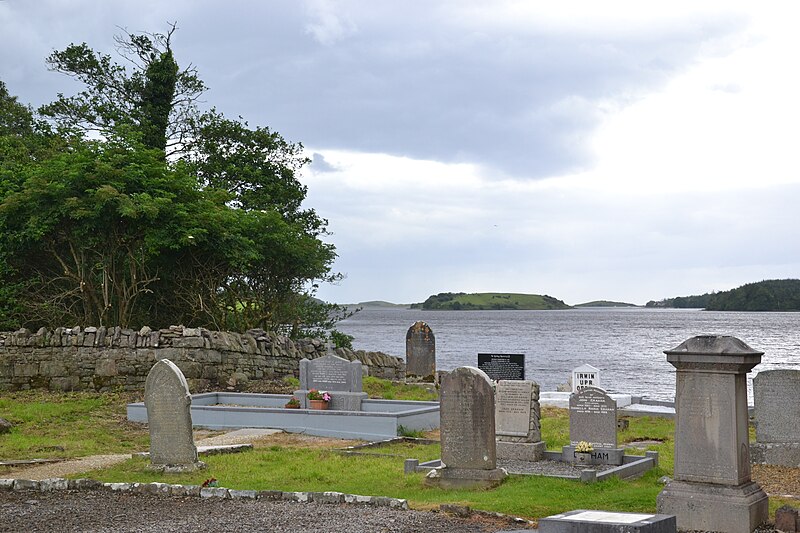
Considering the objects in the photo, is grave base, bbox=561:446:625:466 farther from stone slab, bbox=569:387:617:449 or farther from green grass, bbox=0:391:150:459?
green grass, bbox=0:391:150:459

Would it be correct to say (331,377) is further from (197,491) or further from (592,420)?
(197,491)

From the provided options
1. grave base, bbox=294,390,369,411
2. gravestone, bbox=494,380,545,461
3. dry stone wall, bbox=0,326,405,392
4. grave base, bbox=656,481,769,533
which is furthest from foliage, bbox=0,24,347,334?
grave base, bbox=656,481,769,533

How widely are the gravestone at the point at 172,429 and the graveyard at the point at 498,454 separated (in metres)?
0.01

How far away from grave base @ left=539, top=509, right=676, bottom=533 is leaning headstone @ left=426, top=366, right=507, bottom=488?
15.2 ft

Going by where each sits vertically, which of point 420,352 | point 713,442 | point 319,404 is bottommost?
point 319,404

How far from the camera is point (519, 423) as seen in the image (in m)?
13.4

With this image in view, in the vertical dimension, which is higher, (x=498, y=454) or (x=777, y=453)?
(x=777, y=453)

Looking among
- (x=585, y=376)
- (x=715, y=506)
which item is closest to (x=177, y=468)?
(x=715, y=506)

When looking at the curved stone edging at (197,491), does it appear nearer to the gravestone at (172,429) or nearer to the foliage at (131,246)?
the gravestone at (172,429)

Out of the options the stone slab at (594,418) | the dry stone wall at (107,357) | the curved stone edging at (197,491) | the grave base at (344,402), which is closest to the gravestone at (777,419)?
the stone slab at (594,418)

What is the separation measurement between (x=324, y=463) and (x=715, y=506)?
5.89 metres

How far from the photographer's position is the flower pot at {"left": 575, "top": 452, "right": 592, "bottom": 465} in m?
12.5

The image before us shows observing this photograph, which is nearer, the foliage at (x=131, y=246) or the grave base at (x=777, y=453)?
the grave base at (x=777, y=453)

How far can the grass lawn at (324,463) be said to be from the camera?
9.72 m
